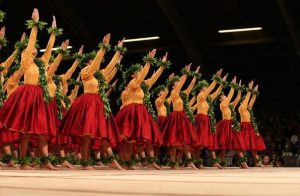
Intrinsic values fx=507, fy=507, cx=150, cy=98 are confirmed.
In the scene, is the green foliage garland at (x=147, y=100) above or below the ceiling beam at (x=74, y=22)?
below

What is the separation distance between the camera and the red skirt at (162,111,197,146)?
8617mm

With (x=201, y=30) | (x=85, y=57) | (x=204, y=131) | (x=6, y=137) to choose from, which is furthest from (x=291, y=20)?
(x=6, y=137)

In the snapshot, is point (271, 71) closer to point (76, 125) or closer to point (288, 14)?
point (288, 14)

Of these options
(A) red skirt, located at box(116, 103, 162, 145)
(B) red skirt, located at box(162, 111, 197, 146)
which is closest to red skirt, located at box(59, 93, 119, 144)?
(A) red skirt, located at box(116, 103, 162, 145)

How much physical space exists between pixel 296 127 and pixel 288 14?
486cm

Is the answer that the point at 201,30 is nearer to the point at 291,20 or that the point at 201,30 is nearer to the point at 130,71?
the point at 291,20

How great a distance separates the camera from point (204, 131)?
9.59 m

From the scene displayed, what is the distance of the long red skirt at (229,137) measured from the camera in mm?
10070

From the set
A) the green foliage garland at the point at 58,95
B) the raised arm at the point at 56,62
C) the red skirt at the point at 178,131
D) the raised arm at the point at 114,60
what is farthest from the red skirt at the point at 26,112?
the red skirt at the point at 178,131

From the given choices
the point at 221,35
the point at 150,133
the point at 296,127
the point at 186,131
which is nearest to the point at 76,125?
the point at 150,133

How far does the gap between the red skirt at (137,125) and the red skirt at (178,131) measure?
3.20ft

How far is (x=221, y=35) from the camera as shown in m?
15.9

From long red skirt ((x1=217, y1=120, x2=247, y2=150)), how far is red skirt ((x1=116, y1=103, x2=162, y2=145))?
9.00 ft

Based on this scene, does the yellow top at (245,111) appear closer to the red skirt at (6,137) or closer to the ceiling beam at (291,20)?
the ceiling beam at (291,20)
